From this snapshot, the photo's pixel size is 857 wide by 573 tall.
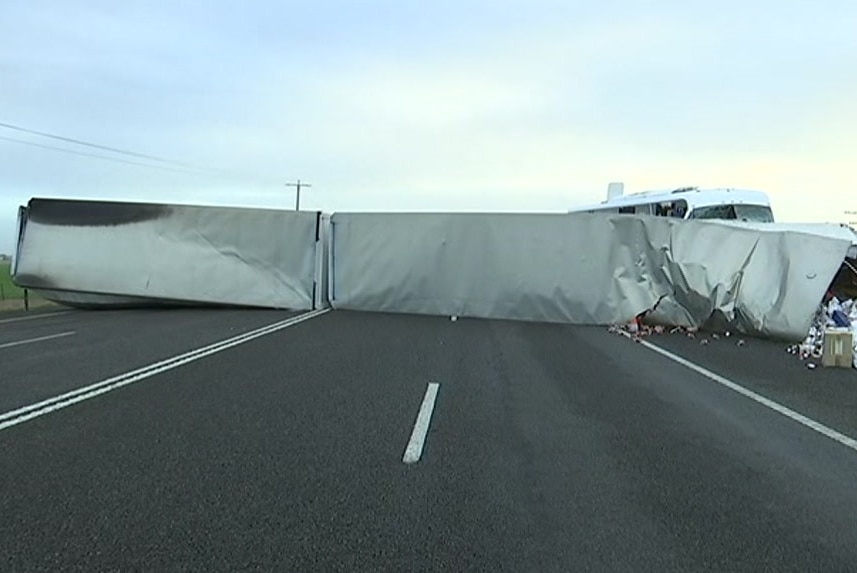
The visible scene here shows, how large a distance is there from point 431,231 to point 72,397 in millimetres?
10700

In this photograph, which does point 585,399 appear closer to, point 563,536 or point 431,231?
point 563,536

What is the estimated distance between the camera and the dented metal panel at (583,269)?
40.9 ft

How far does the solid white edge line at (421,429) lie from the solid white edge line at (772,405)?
3.62 metres

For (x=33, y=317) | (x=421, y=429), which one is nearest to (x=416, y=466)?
(x=421, y=429)

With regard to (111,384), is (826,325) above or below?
above

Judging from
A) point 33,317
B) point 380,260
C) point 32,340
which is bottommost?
point 33,317

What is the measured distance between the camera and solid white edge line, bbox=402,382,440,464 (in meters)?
5.14

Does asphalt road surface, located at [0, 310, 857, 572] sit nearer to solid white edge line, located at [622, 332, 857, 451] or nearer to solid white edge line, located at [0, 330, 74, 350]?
solid white edge line, located at [622, 332, 857, 451]

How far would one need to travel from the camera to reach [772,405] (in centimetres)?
720

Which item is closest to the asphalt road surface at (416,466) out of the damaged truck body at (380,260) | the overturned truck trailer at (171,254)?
the damaged truck body at (380,260)

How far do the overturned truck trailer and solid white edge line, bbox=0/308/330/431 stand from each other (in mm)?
5033

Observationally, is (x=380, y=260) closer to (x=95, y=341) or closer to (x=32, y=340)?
(x=95, y=341)

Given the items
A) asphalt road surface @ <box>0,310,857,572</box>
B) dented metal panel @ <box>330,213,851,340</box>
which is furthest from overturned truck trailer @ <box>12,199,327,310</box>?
asphalt road surface @ <box>0,310,857,572</box>

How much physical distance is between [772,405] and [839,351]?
3436 millimetres
